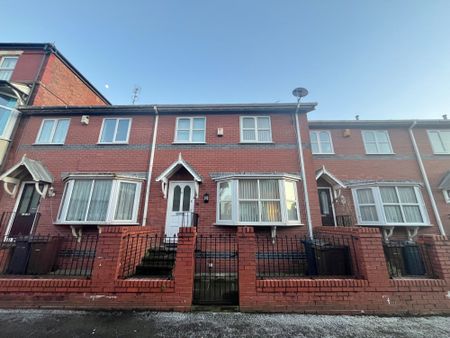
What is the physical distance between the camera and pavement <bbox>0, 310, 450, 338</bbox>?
10.7 feet

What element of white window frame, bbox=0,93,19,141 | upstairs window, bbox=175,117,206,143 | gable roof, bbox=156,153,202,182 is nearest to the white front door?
gable roof, bbox=156,153,202,182

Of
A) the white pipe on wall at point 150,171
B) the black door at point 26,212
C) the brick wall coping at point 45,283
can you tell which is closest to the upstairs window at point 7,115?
the black door at point 26,212

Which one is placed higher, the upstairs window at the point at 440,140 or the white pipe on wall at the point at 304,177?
the upstairs window at the point at 440,140

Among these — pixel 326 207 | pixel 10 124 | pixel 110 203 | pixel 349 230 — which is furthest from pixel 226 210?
pixel 10 124

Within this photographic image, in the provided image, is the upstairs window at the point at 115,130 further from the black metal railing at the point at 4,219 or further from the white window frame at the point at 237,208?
the white window frame at the point at 237,208

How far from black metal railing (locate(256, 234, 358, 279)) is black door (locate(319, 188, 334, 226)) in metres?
2.65

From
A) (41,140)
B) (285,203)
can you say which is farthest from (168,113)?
(285,203)

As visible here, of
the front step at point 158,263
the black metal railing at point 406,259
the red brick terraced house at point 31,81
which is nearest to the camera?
the black metal railing at point 406,259

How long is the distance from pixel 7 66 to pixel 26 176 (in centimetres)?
763

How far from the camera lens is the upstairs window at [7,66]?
10615mm

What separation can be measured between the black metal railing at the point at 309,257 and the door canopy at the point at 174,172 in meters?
3.34

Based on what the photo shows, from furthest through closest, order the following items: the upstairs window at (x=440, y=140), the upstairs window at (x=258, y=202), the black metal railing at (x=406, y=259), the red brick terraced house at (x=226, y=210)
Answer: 1. the upstairs window at (x=440, y=140)
2. the upstairs window at (x=258, y=202)
3. the black metal railing at (x=406, y=259)
4. the red brick terraced house at (x=226, y=210)

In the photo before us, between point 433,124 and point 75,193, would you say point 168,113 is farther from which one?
point 433,124

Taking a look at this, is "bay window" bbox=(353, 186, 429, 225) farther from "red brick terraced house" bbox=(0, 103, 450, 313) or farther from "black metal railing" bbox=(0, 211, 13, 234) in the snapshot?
"black metal railing" bbox=(0, 211, 13, 234)
